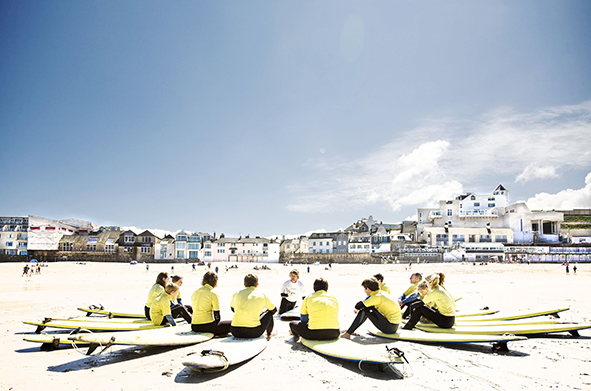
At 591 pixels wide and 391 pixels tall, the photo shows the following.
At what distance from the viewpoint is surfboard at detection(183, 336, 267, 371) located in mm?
4543

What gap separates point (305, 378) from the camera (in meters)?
4.66

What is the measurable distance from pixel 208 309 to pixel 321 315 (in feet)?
7.27

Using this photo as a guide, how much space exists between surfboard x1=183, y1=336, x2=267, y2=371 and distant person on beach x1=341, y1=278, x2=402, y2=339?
5.93 feet

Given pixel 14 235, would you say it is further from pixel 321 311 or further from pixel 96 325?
pixel 321 311

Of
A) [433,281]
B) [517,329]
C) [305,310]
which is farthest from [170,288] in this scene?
[517,329]

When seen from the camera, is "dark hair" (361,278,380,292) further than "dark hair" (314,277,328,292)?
Yes

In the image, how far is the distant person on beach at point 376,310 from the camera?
6.34 m

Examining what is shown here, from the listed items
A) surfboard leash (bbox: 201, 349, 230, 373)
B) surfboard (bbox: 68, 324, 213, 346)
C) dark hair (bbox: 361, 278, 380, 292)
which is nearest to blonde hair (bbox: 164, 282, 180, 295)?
surfboard (bbox: 68, 324, 213, 346)

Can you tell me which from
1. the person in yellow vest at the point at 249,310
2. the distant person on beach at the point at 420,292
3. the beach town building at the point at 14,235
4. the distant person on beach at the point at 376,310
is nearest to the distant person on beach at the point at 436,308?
the distant person on beach at the point at 420,292

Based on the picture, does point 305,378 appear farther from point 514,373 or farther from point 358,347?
point 514,373

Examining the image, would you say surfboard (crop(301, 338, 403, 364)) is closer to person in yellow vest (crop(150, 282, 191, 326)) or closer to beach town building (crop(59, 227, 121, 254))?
person in yellow vest (crop(150, 282, 191, 326))

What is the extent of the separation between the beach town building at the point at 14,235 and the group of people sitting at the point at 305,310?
88.1m

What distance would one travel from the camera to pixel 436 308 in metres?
7.09

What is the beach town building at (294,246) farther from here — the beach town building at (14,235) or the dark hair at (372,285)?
the dark hair at (372,285)
